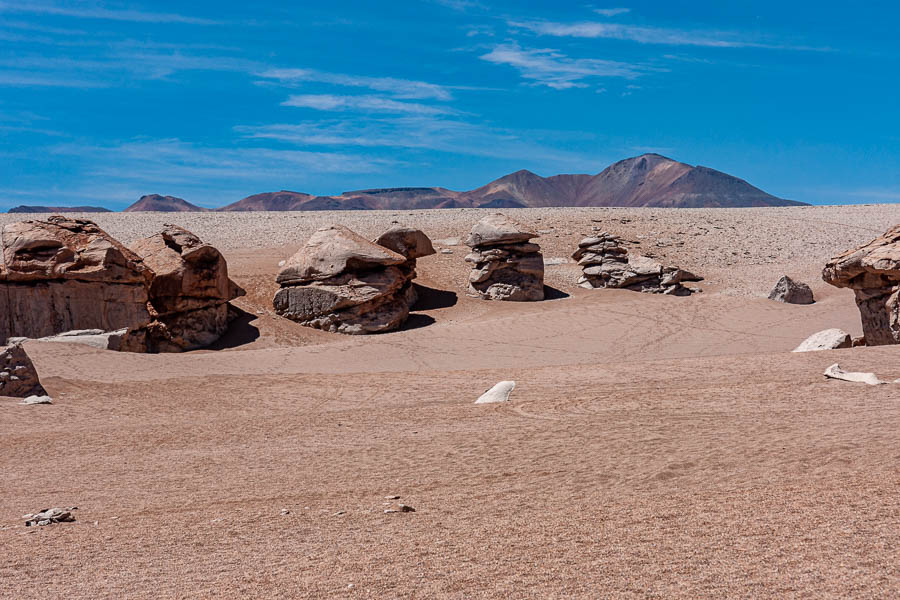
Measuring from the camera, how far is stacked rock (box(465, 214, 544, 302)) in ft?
77.5

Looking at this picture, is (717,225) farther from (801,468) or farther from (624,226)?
(801,468)

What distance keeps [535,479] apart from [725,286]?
22212mm

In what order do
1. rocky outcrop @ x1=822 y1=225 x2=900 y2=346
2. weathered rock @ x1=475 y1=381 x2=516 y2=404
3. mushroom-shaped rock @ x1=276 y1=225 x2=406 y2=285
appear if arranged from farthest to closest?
mushroom-shaped rock @ x1=276 y1=225 x2=406 y2=285, rocky outcrop @ x1=822 y1=225 x2=900 y2=346, weathered rock @ x1=475 y1=381 x2=516 y2=404

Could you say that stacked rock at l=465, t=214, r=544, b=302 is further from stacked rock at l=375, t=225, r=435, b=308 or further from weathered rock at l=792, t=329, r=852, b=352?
weathered rock at l=792, t=329, r=852, b=352

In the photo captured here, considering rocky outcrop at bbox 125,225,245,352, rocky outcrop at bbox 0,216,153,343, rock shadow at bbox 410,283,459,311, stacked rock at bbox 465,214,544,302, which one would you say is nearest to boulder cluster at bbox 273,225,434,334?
rock shadow at bbox 410,283,459,311

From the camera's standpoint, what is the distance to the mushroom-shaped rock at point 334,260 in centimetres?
2012

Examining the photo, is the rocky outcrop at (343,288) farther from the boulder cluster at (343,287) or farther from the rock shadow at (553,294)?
the rock shadow at (553,294)

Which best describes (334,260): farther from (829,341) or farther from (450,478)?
(450,478)

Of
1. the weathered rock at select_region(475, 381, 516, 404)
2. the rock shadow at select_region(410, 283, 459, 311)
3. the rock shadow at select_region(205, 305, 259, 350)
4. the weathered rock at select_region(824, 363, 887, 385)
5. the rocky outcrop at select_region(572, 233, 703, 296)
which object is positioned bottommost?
the rock shadow at select_region(205, 305, 259, 350)

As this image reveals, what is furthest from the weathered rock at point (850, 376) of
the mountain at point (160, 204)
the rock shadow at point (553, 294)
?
the mountain at point (160, 204)

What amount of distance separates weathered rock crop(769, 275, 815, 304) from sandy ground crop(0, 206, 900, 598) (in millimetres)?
10515

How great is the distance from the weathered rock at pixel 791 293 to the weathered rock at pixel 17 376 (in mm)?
20002

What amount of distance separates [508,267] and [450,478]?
17.9 metres

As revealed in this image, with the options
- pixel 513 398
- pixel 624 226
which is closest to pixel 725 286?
pixel 624 226
